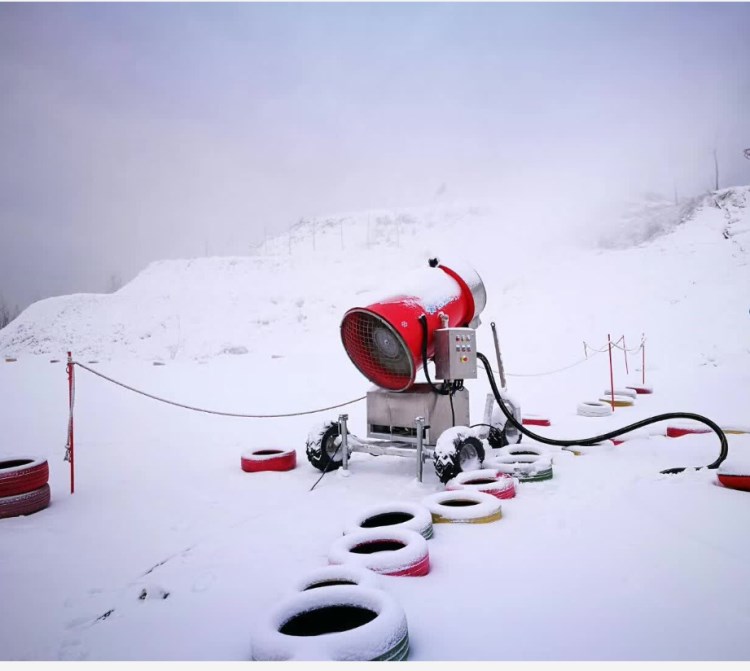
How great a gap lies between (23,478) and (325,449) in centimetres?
274

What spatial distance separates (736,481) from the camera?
4004 mm

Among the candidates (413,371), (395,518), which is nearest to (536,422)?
(413,371)

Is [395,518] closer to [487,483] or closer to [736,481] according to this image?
[487,483]

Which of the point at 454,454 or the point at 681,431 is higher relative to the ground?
the point at 454,454

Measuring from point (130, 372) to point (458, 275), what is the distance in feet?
41.6

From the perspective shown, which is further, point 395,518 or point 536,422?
point 536,422

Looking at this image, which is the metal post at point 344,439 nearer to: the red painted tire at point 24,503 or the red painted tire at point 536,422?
the red painted tire at point 24,503

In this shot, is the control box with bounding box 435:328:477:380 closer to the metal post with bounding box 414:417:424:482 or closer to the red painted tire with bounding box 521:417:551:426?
the metal post with bounding box 414:417:424:482

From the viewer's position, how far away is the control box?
199 inches

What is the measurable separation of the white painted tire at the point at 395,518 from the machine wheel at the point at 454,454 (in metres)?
0.94

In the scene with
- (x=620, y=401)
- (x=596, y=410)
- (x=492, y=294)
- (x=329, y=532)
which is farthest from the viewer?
(x=492, y=294)

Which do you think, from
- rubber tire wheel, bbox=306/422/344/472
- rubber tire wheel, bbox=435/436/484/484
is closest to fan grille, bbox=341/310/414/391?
rubber tire wheel, bbox=306/422/344/472

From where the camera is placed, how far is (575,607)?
95.4 inches

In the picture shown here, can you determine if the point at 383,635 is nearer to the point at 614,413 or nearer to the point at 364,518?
the point at 364,518
